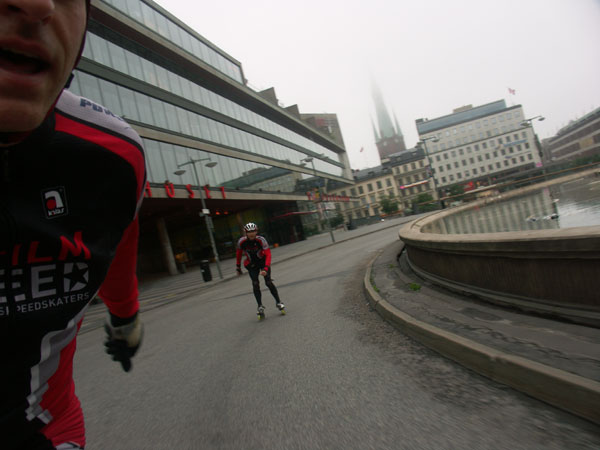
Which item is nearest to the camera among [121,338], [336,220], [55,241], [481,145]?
[55,241]

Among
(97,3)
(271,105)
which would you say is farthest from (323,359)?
(271,105)

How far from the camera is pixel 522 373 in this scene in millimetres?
2346

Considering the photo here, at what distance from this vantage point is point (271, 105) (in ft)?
136

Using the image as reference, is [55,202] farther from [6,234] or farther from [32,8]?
[32,8]

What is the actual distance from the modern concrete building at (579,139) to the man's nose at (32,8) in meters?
70.9

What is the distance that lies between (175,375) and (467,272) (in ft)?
13.2

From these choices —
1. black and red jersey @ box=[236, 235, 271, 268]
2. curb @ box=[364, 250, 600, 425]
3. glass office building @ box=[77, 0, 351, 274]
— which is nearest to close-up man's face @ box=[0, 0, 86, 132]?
curb @ box=[364, 250, 600, 425]

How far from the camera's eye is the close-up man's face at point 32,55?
23.1 inches

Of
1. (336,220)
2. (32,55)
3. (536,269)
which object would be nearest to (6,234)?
(32,55)

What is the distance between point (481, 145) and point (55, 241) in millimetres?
107504

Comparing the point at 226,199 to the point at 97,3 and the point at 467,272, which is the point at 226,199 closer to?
the point at 97,3

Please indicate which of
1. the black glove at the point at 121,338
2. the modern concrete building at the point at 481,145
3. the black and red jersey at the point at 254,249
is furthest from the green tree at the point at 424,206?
the black glove at the point at 121,338

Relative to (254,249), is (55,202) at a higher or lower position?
higher

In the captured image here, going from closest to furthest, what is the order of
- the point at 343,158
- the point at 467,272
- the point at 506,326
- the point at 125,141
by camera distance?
the point at 125,141, the point at 506,326, the point at 467,272, the point at 343,158
